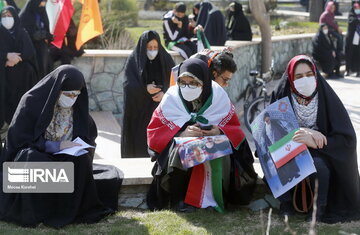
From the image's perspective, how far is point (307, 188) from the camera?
5.68 metres

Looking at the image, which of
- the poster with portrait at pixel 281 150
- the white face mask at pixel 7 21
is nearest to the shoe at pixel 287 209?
the poster with portrait at pixel 281 150

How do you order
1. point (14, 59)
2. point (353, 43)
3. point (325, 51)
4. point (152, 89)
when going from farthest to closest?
point (353, 43)
point (325, 51)
point (14, 59)
point (152, 89)

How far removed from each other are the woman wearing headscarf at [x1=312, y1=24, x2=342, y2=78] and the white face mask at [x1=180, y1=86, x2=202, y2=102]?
32.5 ft

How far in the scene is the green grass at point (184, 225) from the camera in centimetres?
538

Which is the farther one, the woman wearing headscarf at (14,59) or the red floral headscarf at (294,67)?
the woman wearing headscarf at (14,59)

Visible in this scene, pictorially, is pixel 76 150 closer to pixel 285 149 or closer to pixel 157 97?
pixel 285 149

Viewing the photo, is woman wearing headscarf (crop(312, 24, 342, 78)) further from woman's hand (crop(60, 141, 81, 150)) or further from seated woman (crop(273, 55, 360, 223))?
woman's hand (crop(60, 141, 81, 150))

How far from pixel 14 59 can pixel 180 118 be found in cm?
446

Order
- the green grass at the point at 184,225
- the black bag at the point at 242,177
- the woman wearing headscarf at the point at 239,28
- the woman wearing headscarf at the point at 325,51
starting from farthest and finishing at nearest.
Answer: the woman wearing headscarf at the point at 325,51 → the woman wearing headscarf at the point at 239,28 → the black bag at the point at 242,177 → the green grass at the point at 184,225

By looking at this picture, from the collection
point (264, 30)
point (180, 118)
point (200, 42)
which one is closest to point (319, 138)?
point (180, 118)

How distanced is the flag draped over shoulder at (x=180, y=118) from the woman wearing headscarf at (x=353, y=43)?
10.5 metres

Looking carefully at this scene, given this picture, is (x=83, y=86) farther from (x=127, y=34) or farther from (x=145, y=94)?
(x=127, y=34)

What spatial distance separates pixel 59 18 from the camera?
36.0 ft

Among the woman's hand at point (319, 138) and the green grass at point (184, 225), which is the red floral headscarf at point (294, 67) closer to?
the woman's hand at point (319, 138)
